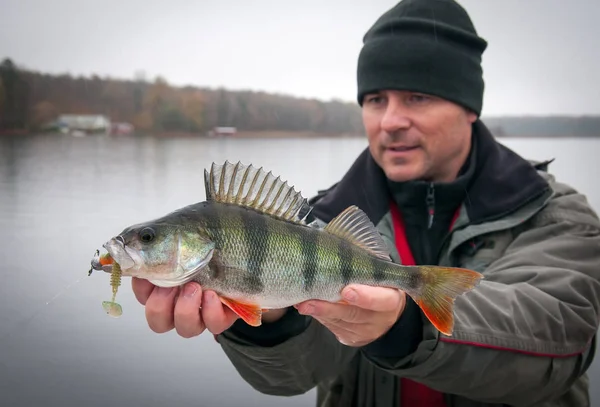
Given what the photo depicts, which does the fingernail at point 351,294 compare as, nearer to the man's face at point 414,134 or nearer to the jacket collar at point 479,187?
the jacket collar at point 479,187

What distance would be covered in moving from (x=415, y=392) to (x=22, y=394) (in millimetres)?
2358

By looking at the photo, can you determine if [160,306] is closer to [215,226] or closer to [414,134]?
[215,226]

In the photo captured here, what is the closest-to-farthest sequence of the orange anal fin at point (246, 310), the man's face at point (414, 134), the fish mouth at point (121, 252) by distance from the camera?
the fish mouth at point (121, 252) → the orange anal fin at point (246, 310) → the man's face at point (414, 134)

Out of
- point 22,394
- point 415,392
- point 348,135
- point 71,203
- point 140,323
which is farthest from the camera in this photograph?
point 71,203

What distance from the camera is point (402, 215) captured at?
261 cm

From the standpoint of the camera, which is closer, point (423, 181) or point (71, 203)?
point (423, 181)

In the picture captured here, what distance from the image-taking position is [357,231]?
5.00 feet

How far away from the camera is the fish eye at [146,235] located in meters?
1.29

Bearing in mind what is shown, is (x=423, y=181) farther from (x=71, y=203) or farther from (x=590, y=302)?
(x=71, y=203)

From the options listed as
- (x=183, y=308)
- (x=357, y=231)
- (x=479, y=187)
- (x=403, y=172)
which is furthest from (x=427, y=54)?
(x=183, y=308)

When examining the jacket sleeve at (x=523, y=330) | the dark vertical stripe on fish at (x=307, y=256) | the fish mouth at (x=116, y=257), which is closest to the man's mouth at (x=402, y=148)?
the jacket sleeve at (x=523, y=330)

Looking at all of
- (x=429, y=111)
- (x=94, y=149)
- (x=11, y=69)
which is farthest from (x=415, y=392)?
(x=94, y=149)

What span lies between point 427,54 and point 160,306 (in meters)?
1.99

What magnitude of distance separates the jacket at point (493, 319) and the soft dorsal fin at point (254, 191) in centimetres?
48
